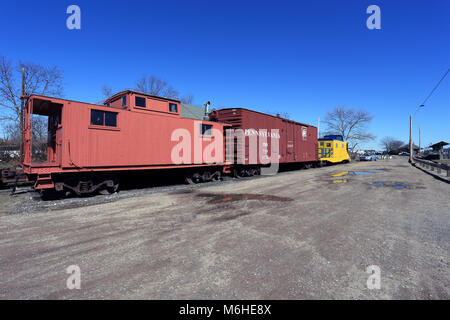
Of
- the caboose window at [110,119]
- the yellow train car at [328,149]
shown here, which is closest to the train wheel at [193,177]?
the caboose window at [110,119]

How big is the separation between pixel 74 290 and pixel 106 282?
34 cm

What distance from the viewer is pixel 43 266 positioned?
3256 millimetres

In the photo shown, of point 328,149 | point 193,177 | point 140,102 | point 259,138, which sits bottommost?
point 193,177

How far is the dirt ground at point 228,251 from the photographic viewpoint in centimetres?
265

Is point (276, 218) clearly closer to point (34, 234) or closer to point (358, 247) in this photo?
point (358, 247)

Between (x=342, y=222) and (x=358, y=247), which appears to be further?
(x=342, y=222)

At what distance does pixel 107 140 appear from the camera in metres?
8.70

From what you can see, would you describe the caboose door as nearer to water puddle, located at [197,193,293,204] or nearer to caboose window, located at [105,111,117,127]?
water puddle, located at [197,193,293,204]

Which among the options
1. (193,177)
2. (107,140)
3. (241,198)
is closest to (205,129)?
(193,177)

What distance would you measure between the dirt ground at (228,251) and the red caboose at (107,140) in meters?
1.76

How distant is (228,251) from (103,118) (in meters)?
7.60

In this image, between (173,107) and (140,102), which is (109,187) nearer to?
(140,102)
